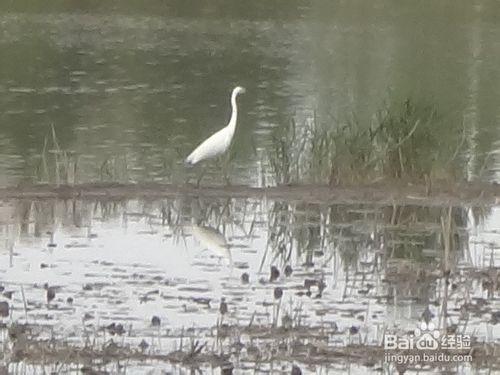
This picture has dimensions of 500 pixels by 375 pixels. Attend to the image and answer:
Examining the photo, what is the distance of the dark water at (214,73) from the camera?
16.4 metres

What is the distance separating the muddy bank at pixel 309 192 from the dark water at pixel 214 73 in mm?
869

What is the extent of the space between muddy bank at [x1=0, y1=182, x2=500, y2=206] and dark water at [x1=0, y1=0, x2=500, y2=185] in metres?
0.87

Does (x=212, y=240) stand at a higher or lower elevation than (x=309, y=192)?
lower

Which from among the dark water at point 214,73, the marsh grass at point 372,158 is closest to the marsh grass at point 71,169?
the dark water at point 214,73

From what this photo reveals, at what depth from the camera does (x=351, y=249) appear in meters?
10.6

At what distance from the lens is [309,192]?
41.4ft

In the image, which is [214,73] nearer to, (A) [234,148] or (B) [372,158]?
(A) [234,148]

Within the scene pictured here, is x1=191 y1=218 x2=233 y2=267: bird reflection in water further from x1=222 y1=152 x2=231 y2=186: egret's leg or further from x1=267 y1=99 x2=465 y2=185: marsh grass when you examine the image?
x1=267 y1=99 x2=465 y2=185: marsh grass

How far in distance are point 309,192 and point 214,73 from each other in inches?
478

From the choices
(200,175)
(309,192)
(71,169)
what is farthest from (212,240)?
(71,169)

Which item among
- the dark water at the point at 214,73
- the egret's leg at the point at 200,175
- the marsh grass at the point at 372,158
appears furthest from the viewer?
the dark water at the point at 214,73

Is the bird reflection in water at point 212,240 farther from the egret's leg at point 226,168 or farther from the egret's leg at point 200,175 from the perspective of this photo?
the egret's leg at point 226,168

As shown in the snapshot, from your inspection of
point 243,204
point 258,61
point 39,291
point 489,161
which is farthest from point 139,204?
point 258,61

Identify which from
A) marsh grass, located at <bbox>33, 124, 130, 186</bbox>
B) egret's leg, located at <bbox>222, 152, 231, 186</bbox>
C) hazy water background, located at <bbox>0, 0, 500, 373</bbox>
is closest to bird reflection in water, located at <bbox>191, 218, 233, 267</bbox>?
hazy water background, located at <bbox>0, 0, 500, 373</bbox>
